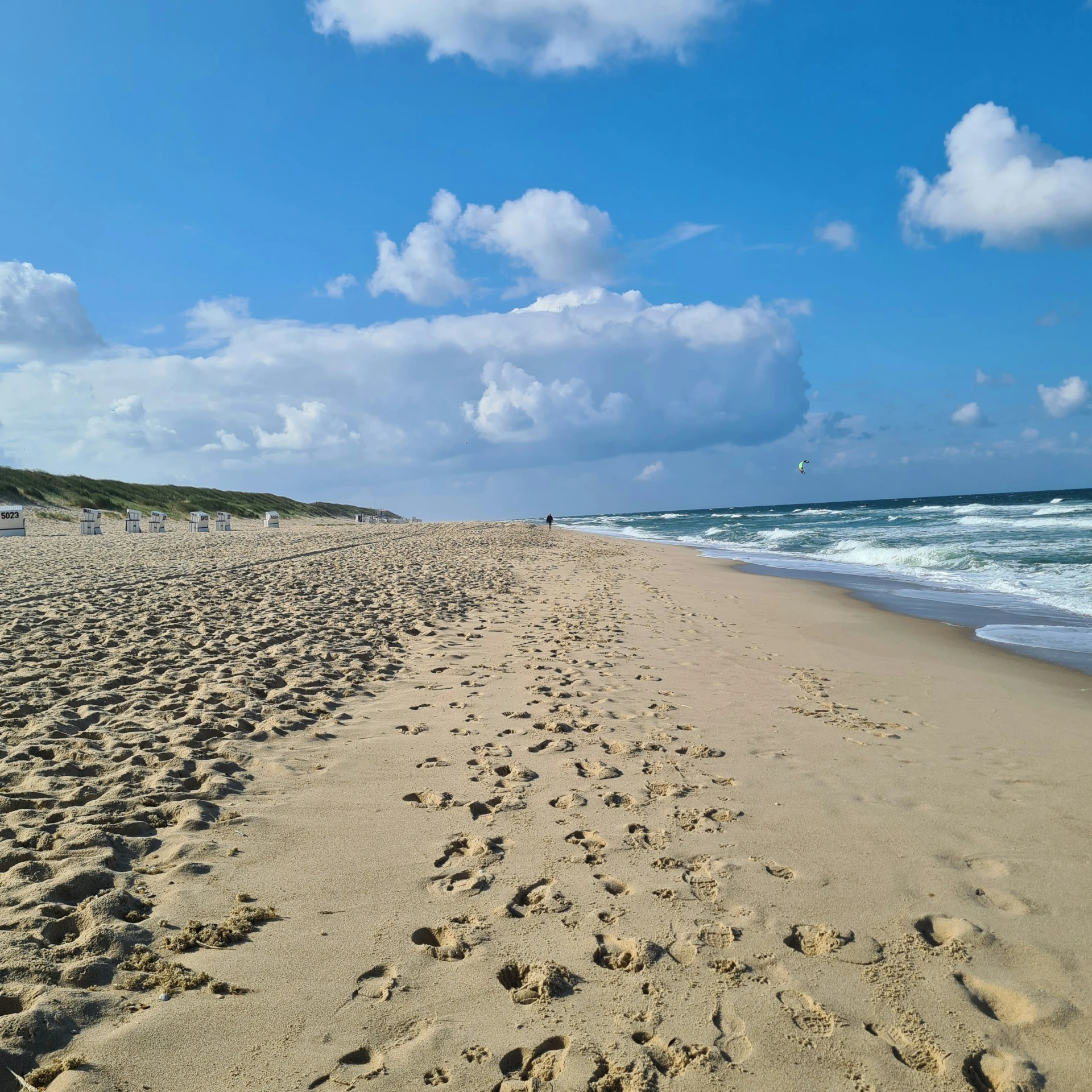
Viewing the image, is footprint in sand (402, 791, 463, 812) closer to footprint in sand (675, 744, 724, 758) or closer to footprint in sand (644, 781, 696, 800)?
footprint in sand (644, 781, 696, 800)

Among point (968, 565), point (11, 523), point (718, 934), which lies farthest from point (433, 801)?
point (11, 523)

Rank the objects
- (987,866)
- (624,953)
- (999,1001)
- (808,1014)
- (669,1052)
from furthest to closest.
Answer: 1. (987,866)
2. (624,953)
3. (999,1001)
4. (808,1014)
5. (669,1052)

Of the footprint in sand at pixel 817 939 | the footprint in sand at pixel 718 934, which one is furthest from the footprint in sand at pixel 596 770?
the footprint in sand at pixel 817 939

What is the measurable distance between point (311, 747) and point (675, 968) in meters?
3.16

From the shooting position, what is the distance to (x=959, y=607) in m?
13.2

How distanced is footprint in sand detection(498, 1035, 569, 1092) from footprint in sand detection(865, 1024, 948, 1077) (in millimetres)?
1098

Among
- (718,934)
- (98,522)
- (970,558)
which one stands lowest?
(718,934)

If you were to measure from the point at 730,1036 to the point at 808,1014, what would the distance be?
0.33 meters

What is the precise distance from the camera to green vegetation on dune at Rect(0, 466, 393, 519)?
38.2 meters

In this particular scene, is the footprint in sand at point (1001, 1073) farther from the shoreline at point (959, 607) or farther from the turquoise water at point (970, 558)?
the turquoise water at point (970, 558)

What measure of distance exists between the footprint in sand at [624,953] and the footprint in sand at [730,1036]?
0.31 meters

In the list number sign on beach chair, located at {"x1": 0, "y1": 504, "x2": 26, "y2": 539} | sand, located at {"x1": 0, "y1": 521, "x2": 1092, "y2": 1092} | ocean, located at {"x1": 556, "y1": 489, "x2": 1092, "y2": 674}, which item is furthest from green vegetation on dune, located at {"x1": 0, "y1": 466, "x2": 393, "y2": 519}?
sand, located at {"x1": 0, "y1": 521, "x2": 1092, "y2": 1092}

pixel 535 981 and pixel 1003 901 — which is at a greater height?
pixel 535 981

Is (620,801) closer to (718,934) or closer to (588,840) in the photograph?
(588,840)
